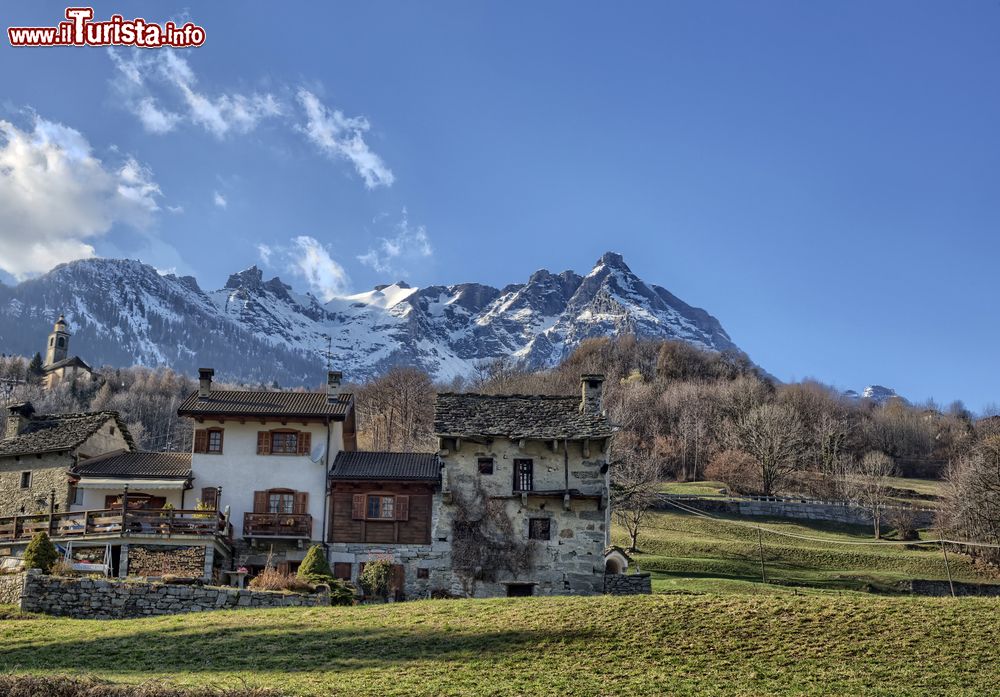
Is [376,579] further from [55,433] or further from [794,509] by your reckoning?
[794,509]

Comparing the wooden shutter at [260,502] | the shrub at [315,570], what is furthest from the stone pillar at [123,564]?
the shrub at [315,570]

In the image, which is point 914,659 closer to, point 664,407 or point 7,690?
point 7,690

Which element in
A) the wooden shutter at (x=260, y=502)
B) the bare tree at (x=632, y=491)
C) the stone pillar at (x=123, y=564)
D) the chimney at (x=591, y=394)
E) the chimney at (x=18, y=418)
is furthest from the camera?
the bare tree at (x=632, y=491)

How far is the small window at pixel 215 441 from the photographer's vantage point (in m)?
41.6

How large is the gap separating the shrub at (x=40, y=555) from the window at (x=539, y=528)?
18279mm

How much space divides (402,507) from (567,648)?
1893 cm

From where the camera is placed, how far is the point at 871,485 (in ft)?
260

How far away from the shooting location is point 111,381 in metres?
179

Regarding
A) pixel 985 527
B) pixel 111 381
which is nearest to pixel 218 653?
pixel 985 527

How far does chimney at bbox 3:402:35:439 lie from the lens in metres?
46.7

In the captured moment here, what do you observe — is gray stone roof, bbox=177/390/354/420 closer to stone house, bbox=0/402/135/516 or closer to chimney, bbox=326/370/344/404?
chimney, bbox=326/370/344/404

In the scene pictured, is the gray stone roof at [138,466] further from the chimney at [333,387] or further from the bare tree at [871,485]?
the bare tree at [871,485]

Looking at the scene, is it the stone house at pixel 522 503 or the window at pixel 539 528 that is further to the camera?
the window at pixel 539 528

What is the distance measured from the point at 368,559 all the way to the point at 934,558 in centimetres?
3712
